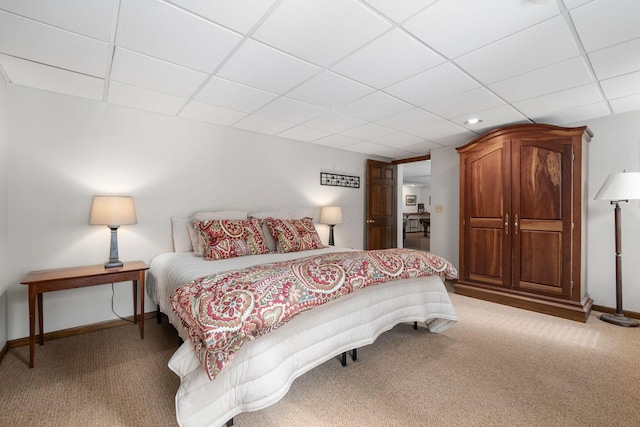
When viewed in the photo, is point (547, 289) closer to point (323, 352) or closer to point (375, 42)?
point (323, 352)

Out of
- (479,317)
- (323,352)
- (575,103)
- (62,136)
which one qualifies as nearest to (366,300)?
(323,352)

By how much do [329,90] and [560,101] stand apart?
2334 mm

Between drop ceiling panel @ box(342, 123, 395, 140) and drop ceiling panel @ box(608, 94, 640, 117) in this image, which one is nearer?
drop ceiling panel @ box(608, 94, 640, 117)

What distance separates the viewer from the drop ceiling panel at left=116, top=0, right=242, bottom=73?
1.59 meters

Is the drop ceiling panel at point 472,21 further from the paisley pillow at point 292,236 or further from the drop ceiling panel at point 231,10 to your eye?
the paisley pillow at point 292,236

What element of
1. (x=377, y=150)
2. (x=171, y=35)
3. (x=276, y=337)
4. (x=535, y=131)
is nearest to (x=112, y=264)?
(x=276, y=337)

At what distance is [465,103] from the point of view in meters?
2.91

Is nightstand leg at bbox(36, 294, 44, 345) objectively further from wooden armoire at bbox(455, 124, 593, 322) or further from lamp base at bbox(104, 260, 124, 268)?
wooden armoire at bbox(455, 124, 593, 322)

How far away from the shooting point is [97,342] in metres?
2.62

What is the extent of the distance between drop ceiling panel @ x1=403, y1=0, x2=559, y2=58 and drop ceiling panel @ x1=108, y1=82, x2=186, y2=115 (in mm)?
2308

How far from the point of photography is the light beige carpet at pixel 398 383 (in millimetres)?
1645

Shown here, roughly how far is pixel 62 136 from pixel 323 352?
3088 millimetres

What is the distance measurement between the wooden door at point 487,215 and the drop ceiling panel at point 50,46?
416cm

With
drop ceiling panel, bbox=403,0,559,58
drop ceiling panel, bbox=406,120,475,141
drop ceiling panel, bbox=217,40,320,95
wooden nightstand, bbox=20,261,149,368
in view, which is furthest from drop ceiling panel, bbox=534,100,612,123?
wooden nightstand, bbox=20,261,149,368
